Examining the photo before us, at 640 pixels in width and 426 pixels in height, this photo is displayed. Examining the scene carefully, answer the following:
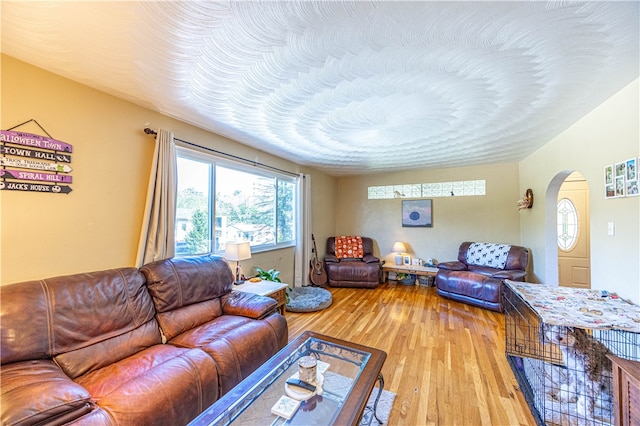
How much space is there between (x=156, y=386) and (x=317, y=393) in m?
0.86

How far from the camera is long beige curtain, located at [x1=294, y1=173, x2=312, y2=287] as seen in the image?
4.50 meters

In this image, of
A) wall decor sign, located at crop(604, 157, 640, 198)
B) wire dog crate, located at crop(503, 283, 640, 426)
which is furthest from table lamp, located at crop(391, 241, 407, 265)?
wall decor sign, located at crop(604, 157, 640, 198)

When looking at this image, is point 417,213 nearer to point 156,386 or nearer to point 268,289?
point 268,289

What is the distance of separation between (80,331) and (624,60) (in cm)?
389

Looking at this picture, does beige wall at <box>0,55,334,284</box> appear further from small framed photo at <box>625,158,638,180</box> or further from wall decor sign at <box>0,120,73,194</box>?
small framed photo at <box>625,158,638,180</box>

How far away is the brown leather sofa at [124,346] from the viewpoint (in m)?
1.11

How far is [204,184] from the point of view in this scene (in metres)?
2.97

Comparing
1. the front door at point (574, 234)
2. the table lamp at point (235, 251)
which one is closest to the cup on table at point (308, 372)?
the table lamp at point (235, 251)

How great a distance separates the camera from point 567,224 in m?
Result: 4.48

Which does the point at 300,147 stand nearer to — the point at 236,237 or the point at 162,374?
the point at 236,237

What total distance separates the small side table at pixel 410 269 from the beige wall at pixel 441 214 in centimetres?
43

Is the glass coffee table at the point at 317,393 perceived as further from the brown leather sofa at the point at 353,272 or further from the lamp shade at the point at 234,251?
the brown leather sofa at the point at 353,272

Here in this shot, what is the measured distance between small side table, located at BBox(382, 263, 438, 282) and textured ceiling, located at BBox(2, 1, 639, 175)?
9.47ft

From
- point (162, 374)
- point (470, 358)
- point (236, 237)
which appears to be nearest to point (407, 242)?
point (470, 358)
